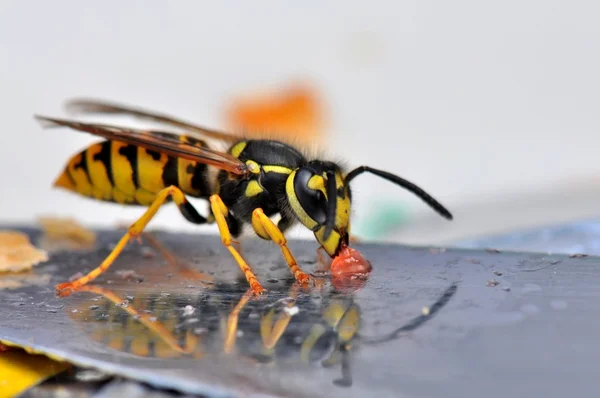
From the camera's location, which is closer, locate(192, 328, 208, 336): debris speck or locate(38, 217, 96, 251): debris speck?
locate(192, 328, 208, 336): debris speck

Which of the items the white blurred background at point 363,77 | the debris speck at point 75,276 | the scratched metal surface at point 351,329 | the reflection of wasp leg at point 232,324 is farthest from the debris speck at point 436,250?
the white blurred background at point 363,77

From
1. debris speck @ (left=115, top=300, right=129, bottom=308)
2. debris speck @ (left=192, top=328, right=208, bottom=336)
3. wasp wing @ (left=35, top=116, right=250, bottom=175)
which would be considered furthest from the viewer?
wasp wing @ (left=35, top=116, right=250, bottom=175)

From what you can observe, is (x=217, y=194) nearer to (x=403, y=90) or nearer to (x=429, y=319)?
(x=429, y=319)

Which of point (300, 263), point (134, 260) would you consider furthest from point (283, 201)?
point (134, 260)

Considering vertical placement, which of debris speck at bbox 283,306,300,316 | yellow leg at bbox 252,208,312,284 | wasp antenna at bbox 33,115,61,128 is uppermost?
wasp antenna at bbox 33,115,61,128

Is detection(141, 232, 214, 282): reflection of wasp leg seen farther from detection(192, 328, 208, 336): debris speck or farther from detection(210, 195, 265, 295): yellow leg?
detection(192, 328, 208, 336): debris speck

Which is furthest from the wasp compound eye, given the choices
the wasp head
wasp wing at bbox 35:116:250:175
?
wasp wing at bbox 35:116:250:175
